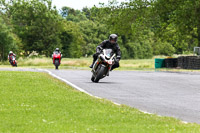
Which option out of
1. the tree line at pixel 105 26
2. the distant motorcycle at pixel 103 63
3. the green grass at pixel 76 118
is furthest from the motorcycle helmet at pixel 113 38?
the tree line at pixel 105 26

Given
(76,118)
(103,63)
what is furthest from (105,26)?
(76,118)

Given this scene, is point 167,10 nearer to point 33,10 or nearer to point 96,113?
point 96,113

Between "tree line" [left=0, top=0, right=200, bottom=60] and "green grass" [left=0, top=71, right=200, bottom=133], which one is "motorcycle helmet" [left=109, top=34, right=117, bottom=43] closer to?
"green grass" [left=0, top=71, right=200, bottom=133]

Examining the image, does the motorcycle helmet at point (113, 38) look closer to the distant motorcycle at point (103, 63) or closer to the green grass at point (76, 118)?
the distant motorcycle at point (103, 63)

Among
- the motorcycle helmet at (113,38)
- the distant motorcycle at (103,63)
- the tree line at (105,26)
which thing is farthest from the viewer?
the tree line at (105,26)

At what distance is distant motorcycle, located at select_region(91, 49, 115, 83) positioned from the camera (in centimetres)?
1739

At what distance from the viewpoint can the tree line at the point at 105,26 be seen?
4000cm

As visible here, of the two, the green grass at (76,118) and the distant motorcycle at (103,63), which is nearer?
the green grass at (76,118)

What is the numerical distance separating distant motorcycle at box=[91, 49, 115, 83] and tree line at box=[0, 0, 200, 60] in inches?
775

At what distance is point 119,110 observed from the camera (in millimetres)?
9297

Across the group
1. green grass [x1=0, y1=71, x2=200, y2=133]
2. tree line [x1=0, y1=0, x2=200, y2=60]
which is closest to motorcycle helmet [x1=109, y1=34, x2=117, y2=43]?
green grass [x1=0, y1=71, x2=200, y2=133]

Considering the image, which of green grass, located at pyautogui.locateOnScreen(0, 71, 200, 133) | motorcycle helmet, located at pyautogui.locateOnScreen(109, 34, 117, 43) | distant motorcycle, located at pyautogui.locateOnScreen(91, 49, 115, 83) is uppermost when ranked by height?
motorcycle helmet, located at pyautogui.locateOnScreen(109, 34, 117, 43)

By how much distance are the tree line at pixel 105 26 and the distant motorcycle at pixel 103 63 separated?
1969 centimetres

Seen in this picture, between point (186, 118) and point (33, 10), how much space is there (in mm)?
76120
